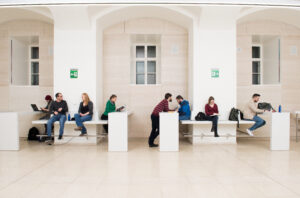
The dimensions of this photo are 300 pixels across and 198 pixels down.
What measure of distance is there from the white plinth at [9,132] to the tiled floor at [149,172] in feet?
0.98

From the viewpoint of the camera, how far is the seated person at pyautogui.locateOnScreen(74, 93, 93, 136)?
6.28m

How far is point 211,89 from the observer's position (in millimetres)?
6789

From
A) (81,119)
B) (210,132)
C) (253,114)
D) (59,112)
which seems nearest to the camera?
(81,119)

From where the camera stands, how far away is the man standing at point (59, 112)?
629cm

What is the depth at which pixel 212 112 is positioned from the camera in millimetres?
6445

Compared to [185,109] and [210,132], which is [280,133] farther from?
[185,109]

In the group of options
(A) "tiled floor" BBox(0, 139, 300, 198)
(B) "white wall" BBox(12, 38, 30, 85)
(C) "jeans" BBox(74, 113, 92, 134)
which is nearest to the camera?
(A) "tiled floor" BBox(0, 139, 300, 198)

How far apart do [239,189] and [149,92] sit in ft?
16.2

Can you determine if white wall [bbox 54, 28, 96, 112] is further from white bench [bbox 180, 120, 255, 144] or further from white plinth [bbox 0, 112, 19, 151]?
white bench [bbox 180, 120, 255, 144]

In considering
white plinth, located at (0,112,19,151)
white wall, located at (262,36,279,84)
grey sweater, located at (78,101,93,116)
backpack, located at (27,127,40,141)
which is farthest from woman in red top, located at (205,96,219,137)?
backpack, located at (27,127,40,141)

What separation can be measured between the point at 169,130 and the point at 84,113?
8.08 feet

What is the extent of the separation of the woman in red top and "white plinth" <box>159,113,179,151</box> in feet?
3.84

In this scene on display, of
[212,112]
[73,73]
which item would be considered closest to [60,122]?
[73,73]

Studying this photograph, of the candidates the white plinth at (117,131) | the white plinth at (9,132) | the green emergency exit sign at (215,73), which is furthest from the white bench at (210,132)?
the white plinth at (9,132)
